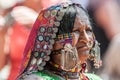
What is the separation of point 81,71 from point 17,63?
3.47 feet

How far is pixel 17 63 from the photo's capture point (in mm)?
2748

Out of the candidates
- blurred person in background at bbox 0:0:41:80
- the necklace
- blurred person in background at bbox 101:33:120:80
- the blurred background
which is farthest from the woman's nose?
blurred person in background at bbox 101:33:120:80

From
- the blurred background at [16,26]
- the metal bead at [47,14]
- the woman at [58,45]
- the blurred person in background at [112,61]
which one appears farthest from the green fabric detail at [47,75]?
the blurred person in background at [112,61]

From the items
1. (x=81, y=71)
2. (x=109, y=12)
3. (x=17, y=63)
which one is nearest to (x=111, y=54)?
(x=109, y=12)

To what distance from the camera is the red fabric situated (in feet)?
8.94

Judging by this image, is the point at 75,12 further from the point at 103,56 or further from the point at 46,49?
the point at 103,56

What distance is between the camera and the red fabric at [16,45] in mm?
2725

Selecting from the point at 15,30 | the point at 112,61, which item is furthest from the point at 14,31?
the point at 112,61

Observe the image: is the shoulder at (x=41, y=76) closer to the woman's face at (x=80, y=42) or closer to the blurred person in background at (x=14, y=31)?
the woman's face at (x=80, y=42)

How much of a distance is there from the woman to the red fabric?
1.06 meters

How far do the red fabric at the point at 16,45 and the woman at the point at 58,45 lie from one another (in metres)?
1.06

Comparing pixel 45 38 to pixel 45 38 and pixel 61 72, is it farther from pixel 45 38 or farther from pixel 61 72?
pixel 61 72

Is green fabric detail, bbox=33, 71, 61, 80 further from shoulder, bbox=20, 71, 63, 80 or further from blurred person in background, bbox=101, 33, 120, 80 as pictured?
blurred person in background, bbox=101, 33, 120, 80

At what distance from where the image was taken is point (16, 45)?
2.75 m
